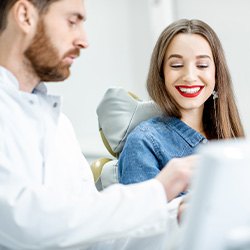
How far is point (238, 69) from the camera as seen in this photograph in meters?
2.32

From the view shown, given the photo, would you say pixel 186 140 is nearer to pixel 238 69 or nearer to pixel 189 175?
pixel 189 175

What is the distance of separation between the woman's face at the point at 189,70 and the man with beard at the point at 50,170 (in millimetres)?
391

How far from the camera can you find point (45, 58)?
1.14 metres

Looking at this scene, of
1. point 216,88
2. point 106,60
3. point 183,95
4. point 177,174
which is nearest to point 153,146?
point 183,95

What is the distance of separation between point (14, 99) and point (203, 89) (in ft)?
2.28

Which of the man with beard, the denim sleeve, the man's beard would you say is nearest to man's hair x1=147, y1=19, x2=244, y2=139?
the denim sleeve

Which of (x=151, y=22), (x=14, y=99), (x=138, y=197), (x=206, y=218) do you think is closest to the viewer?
(x=206, y=218)

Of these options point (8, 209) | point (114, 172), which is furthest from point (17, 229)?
point (114, 172)

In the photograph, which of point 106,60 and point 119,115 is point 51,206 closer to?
point 119,115

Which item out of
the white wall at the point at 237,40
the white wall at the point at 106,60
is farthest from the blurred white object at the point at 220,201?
the white wall at the point at 106,60

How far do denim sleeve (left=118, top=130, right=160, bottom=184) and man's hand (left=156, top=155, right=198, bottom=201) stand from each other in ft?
1.66

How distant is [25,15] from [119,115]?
2.03 ft

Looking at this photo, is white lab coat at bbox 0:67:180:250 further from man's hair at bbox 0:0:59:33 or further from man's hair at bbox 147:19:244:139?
man's hair at bbox 147:19:244:139

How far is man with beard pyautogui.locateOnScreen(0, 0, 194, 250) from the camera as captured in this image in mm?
884
